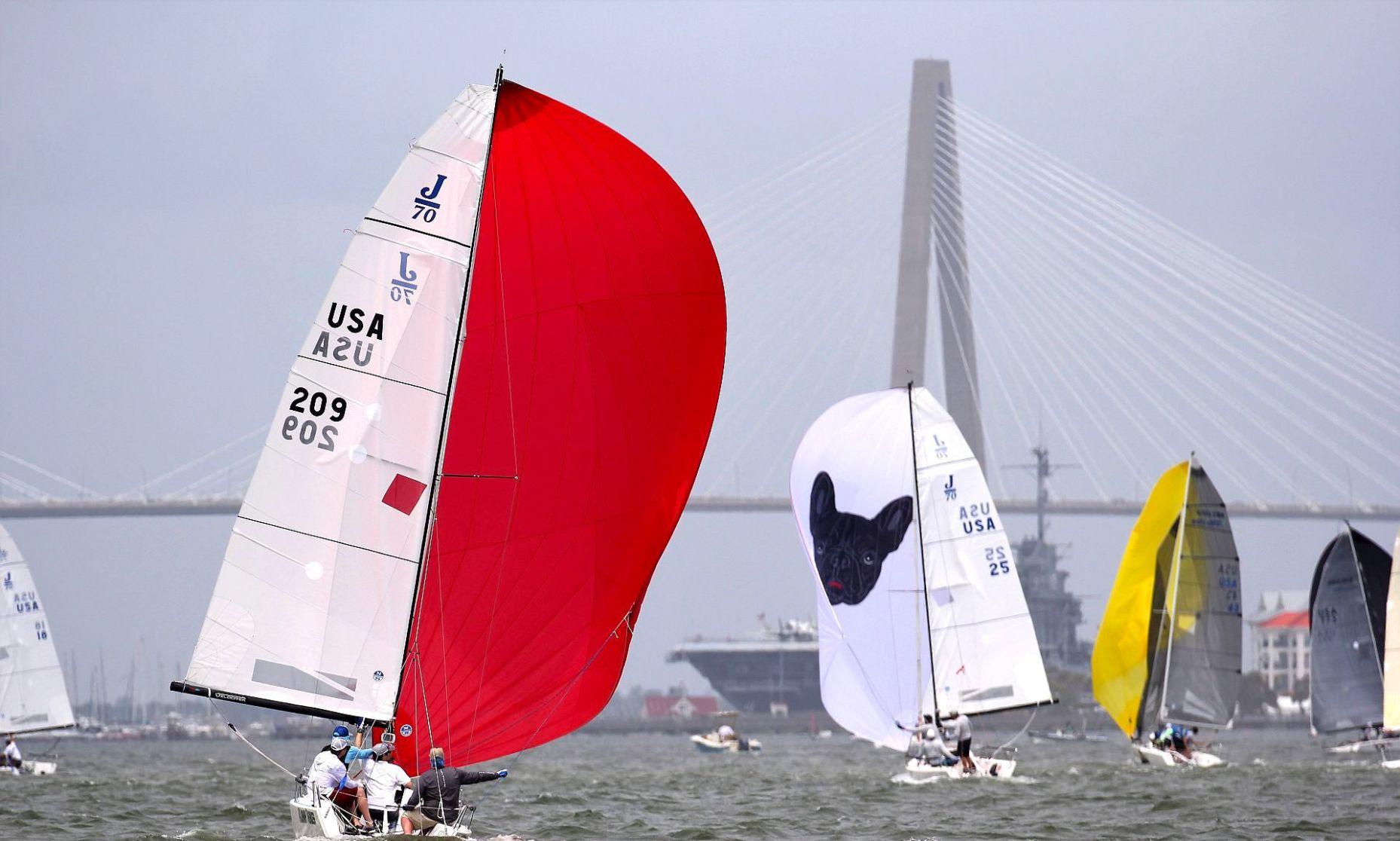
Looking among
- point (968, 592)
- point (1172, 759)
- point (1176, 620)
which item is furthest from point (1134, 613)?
point (968, 592)

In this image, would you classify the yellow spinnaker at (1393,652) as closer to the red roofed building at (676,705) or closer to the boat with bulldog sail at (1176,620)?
the boat with bulldog sail at (1176,620)

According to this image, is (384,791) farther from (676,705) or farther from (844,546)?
(676,705)

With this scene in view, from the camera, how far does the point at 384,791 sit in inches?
297

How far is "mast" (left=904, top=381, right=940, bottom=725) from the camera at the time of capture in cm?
1598

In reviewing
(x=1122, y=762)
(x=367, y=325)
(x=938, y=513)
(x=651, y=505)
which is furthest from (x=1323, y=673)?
(x=367, y=325)

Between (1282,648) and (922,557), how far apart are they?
74474mm

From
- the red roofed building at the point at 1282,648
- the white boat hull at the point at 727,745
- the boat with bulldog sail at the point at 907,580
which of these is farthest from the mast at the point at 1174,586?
the red roofed building at the point at 1282,648

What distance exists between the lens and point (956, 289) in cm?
3694

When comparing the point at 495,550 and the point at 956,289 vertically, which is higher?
the point at 956,289

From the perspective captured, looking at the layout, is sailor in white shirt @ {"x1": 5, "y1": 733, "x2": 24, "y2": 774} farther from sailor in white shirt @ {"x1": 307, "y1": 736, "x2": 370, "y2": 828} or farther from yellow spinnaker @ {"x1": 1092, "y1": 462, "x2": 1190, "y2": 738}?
sailor in white shirt @ {"x1": 307, "y1": 736, "x2": 370, "y2": 828}

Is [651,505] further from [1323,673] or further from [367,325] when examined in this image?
[1323,673]

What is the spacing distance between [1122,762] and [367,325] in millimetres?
15072

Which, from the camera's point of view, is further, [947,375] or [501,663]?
[947,375]

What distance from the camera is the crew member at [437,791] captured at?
7.82 meters
